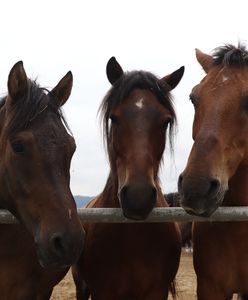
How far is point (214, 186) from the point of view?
3.38m

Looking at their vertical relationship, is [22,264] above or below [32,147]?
below

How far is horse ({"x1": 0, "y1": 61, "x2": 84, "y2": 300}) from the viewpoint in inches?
123

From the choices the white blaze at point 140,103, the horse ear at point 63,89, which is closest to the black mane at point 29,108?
the horse ear at point 63,89

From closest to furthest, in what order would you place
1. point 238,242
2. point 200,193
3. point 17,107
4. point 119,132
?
point 200,193
point 17,107
point 238,242
point 119,132

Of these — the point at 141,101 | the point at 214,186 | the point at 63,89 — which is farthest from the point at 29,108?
the point at 214,186

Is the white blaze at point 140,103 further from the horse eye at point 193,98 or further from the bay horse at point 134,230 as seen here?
the horse eye at point 193,98

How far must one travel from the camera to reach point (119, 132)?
14.0 ft

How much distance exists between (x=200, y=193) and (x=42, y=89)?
59.2 inches

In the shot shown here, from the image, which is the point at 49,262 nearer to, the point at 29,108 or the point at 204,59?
the point at 29,108

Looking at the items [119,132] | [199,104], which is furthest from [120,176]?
[199,104]

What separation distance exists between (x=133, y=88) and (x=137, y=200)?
4.11ft

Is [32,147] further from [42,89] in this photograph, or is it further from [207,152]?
[207,152]

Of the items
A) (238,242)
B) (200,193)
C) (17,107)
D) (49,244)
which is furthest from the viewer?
(238,242)

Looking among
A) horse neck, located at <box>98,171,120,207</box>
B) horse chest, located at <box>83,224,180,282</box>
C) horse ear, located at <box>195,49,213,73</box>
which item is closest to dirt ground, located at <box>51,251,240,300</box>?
horse neck, located at <box>98,171,120,207</box>
